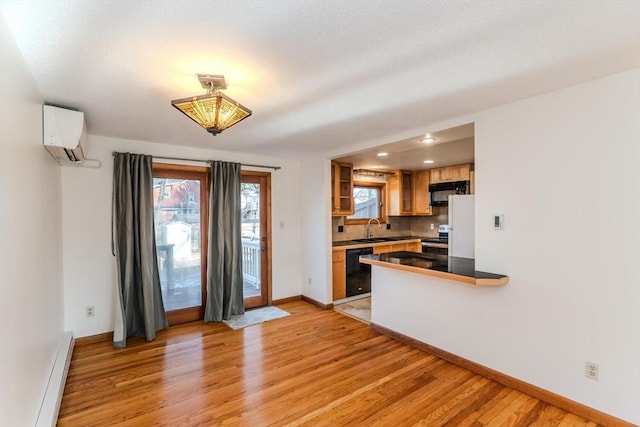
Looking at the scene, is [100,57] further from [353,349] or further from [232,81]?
[353,349]

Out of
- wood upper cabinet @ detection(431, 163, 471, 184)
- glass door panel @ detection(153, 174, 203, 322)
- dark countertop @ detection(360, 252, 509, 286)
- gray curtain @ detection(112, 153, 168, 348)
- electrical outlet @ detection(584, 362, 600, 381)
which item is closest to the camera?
electrical outlet @ detection(584, 362, 600, 381)

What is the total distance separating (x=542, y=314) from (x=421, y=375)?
1120 mm

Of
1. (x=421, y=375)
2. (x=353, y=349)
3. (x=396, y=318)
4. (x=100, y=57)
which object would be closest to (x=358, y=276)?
(x=396, y=318)

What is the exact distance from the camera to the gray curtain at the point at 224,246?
4.11m

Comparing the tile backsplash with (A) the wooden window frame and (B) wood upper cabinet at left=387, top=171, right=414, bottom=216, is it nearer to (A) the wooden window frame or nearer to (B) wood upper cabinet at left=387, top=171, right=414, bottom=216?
(A) the wooden window frame

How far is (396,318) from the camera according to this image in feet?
11.8

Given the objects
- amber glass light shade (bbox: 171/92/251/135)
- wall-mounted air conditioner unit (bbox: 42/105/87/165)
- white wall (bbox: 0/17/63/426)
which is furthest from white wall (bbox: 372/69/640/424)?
wall-mounted air conditioner unit (bbox: 42/105/87/165)

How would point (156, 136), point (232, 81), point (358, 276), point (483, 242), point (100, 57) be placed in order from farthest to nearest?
point (358, 276)
point (156, 136)
point (483, 242)
point (232, 81)
point (100, 57)

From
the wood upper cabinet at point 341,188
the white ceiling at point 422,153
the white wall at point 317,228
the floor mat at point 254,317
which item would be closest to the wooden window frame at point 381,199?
the white ceiling at point 422,153

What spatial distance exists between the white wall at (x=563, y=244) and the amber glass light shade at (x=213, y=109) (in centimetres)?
210

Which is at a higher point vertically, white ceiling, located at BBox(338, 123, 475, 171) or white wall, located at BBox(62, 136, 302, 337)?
white ceiling, located at BBox(338, 123, 475, 171)

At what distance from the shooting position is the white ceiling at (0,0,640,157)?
1367 millimetres

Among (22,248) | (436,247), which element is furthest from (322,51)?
(436,247)

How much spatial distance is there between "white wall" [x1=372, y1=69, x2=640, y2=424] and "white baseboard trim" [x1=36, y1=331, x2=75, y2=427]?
3.24 meters
